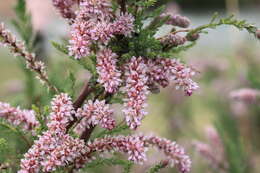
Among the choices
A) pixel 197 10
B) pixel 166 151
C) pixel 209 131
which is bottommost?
pixel 197 10

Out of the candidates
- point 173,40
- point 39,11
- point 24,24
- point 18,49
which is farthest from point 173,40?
point 39,11

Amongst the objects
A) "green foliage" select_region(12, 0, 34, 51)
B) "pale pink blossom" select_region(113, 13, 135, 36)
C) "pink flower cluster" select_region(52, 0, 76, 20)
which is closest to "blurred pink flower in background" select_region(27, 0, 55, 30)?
"green foliage" select_region(12, 0, 34, 51)

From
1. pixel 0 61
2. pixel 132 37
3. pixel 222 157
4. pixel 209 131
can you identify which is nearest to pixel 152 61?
pixel 132 37

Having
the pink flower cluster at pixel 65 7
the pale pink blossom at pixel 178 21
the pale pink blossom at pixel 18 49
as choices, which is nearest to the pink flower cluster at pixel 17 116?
the pale pink blossom at pixel 18 49

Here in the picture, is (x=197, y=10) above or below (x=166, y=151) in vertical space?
below

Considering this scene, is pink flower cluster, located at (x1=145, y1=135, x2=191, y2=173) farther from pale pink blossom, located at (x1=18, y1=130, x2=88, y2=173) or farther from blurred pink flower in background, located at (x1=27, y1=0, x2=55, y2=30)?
blurred pink flower in background, located at (x1=27, y1=0, x2=55, y2=30)

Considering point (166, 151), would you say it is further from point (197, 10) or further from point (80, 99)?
point (197, 10)

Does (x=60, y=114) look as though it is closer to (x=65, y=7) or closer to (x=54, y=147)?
(x=54, y=147)
